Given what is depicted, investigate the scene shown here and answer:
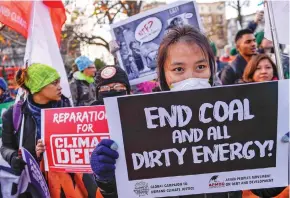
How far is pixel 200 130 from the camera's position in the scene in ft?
5.40

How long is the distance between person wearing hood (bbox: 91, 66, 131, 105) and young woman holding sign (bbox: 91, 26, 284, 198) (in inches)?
52.9

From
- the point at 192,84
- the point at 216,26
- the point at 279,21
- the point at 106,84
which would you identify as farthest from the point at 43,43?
the point at 216,26

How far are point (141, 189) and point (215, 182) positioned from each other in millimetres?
286

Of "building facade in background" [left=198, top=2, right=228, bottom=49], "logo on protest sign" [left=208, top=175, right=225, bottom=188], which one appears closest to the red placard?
"logo on protest sign" [left=208, top=175, right=225, bottom=188]

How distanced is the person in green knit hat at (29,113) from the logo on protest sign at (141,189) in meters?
1.32

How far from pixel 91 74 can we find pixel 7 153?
3834 mm

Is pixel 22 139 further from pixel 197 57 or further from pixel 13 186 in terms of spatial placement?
pixel 197 57

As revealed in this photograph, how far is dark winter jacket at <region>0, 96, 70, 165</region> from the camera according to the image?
10.2 ft

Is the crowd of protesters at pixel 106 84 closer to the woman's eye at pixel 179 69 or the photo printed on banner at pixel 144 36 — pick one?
the woman's eye at pixel 179 69

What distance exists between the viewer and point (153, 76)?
432 centimetres

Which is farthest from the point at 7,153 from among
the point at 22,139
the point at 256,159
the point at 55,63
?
the point at 256,159

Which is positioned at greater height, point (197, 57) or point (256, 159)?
point (197, 57)

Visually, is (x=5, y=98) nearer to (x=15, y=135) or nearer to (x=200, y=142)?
(x=15, y=135)

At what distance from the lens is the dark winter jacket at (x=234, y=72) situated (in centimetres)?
479
